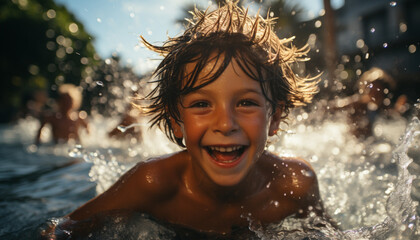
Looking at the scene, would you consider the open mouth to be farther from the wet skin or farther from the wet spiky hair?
the wet spiky hair

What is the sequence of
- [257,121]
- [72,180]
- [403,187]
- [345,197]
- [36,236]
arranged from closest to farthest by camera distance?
1. [257,121]
2. [36,236]
3. [403,187]
4. [345,197]
5. [72,180]

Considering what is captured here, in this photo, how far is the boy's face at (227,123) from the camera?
178 cm

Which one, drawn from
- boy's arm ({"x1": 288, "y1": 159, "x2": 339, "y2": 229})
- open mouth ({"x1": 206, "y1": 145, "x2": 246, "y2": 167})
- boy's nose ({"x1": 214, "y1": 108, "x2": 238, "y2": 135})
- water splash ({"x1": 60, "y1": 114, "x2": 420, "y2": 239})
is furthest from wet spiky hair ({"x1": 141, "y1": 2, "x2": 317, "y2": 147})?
water splash ({"x1": 60, "y1": 114, "x2": 420, "y2": 239})

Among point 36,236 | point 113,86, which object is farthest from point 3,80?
point 36,236

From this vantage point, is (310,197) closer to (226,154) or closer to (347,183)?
(226,154)

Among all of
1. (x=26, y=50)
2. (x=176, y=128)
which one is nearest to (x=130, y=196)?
(x=176, y=128)

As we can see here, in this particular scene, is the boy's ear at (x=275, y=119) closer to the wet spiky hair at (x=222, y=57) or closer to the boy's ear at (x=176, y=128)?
the wet spiky hair at (x=222, y=57)

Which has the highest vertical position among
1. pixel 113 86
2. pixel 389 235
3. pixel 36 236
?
pixel 113 86

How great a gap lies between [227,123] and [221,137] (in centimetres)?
9

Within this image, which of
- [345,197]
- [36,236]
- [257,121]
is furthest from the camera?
[345,197]

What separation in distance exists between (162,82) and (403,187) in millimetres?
1705

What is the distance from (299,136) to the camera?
5.60 m

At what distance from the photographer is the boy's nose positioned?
175 centimetres

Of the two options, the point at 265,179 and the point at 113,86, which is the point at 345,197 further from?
the point at 113,86
